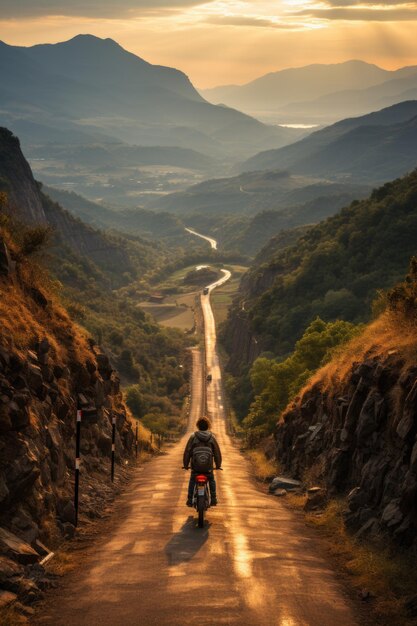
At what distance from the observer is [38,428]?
20.3 metres

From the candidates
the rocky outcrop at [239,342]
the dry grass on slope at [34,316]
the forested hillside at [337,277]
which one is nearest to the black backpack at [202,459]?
the dry grass on slope at [34,316]

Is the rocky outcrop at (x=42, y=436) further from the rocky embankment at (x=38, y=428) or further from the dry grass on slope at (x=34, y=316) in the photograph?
the dry grass on slope at (x=34, y=316)

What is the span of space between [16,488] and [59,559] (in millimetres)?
1595

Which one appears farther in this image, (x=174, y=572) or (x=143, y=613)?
(x=174, y=572)

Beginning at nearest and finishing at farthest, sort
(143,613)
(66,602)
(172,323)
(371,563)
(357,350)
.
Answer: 1. (143,613)
2. (66,602)
3. (371,563)
4. (357,350)
5. (172,323)

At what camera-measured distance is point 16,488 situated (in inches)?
664

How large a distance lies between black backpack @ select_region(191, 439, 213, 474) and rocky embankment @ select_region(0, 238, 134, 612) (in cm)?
304

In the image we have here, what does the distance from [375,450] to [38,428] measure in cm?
794

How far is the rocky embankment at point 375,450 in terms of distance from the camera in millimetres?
17047

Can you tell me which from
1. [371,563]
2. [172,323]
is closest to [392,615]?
[371,563]

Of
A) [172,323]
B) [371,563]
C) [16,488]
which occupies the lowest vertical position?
[172,323]

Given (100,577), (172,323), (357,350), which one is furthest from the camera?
(172,323)

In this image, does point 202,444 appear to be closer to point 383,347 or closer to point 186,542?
point 186,542

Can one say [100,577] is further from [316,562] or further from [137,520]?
[137,520]
